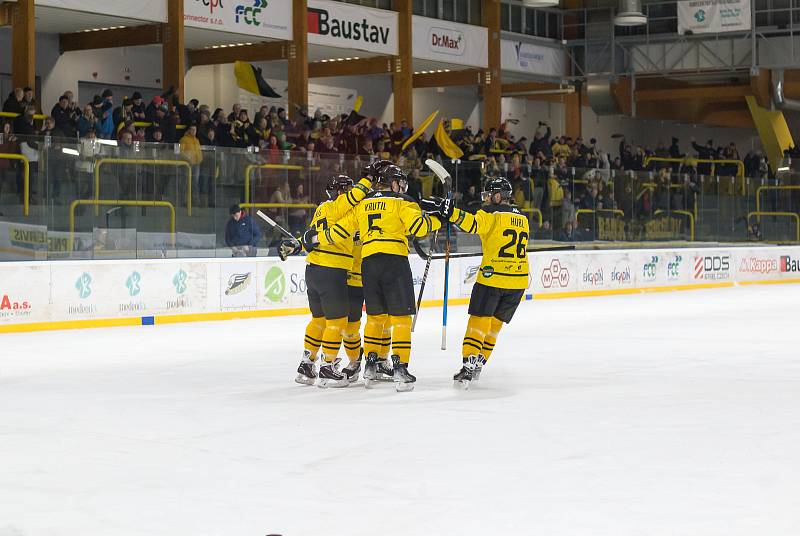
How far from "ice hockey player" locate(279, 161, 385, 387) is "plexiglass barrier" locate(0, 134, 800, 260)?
16.3 feet

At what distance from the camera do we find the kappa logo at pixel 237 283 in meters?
15.4

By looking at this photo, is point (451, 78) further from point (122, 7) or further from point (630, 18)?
point (122, 7)

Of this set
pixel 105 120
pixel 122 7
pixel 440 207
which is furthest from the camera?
pixel 122 7

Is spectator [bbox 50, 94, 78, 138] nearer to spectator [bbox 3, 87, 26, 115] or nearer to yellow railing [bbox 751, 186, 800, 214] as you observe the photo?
spectator [bbox 3, 87, 26, 115]

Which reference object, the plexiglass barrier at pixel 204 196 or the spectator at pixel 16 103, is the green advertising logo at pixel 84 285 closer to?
the plexiglass barrier at pixel 204 196

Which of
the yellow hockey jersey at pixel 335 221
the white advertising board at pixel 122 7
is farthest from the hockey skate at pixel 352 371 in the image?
the white advertising board at pixel 122 7

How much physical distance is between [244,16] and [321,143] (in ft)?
19.0

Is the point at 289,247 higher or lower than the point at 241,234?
lower

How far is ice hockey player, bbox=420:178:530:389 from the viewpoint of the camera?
9.41m

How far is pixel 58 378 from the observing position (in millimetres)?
9883

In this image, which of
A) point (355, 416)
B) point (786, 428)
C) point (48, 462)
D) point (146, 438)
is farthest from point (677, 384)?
point (48, 462)

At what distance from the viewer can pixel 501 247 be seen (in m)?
9.49

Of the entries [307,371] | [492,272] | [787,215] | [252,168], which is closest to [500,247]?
[492,272]

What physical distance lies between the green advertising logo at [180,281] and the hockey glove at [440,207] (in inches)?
244
